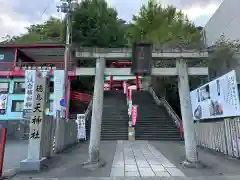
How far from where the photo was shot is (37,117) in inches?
304

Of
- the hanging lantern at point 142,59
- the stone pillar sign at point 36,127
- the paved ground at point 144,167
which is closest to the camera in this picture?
the paved ground at point 144,167

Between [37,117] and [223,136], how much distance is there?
7.79 metres

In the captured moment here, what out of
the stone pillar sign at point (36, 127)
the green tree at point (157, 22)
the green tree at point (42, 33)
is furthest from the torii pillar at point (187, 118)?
the green tree at point (42, 33)

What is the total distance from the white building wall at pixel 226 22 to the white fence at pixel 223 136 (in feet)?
22.6

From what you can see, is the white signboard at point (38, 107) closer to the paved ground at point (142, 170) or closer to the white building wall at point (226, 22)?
the paved ground at point (142, 170)

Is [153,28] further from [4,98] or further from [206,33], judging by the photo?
[4,98]

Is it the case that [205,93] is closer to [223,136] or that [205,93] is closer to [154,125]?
[223,136]

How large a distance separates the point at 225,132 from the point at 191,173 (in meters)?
3.77

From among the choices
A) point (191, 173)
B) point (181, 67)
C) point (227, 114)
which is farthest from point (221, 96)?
point (191, 173)

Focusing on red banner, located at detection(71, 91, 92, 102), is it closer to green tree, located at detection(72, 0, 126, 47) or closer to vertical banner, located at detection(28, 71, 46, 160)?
green tree, located at detection(72, 0, 126, 47)

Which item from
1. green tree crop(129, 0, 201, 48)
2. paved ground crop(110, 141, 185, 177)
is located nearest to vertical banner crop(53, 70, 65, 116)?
green tree crop(129, 0, 201, 48)

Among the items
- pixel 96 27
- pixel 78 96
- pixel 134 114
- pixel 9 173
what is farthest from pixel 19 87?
pixel 9 173

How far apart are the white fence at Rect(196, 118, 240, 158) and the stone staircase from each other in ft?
15.9

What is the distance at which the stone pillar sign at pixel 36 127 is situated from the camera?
7.12 m
